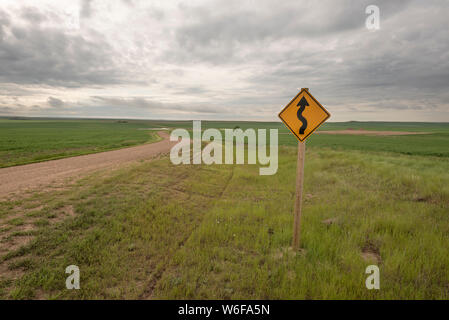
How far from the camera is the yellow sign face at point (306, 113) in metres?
4.17

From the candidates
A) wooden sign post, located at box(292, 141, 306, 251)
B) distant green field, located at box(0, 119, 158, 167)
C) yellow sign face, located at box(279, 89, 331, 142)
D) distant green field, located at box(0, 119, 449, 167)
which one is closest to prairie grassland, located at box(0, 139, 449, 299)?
wooden sign post, located at box(292, 141, 306, 251)

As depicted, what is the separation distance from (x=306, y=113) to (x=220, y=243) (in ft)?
11.6

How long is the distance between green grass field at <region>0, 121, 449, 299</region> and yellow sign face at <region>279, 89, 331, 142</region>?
8.56 feet

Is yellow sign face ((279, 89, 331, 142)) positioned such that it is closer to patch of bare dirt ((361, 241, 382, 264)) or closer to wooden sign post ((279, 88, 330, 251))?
wooden sign post ((279, 88, 330, 251))

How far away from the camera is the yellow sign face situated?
4168 mm

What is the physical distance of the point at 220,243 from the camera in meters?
4.83

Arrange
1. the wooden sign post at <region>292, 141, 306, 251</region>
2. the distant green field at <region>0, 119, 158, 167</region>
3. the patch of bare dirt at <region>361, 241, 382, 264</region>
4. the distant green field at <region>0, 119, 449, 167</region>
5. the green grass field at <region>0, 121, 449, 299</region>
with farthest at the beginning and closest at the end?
the distant green field at <region>0, 119, 449, 167</region> < the distant green field at <region>0, 119, 158, 167</region> < the wooden sign post at <region>292, 141, 306, 251</region> < the patch of bare dirt at <region>361, 241, 382, 264</region> < the green grass field at <region>0, 121, 449, 299</region>

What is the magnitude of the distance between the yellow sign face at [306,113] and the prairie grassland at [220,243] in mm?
2611

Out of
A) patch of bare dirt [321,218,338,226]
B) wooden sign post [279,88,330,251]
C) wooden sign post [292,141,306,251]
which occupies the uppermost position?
wooden sign post [279,88,330,251]

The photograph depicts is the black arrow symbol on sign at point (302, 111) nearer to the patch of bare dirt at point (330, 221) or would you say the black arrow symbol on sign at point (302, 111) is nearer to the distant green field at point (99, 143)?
the patch of bare dirt at point (330, 221)

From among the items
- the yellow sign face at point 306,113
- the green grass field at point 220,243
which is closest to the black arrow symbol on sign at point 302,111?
the yellow sign face at point 306,113

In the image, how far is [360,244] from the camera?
4.71 meters
